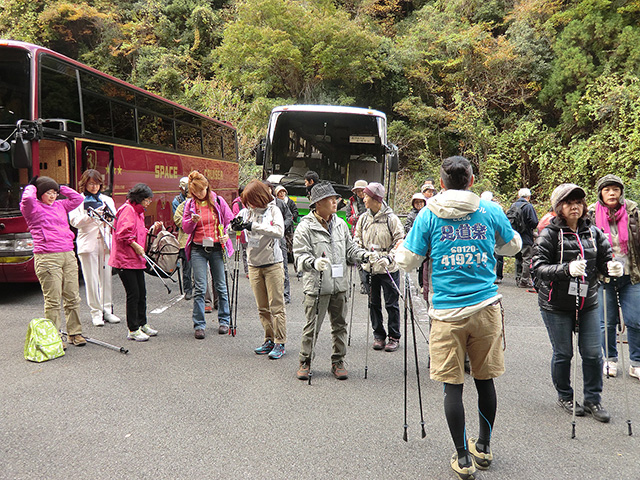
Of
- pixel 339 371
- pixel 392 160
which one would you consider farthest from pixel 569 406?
pixel 392 160

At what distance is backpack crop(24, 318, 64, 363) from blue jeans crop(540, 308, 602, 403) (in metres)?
4.91

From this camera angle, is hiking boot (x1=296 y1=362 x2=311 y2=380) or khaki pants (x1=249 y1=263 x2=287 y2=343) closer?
hiking boot (x1=296 y1=362 x2=311 y2=380)

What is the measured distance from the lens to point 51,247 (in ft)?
18.6

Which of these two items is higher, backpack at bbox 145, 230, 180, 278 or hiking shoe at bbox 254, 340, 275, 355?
backpack at bbox 145, 230, 180, 278

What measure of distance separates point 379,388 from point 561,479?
187 centimetres

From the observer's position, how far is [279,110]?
40.4ft

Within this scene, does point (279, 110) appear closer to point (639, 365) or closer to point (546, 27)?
point (639, 365)

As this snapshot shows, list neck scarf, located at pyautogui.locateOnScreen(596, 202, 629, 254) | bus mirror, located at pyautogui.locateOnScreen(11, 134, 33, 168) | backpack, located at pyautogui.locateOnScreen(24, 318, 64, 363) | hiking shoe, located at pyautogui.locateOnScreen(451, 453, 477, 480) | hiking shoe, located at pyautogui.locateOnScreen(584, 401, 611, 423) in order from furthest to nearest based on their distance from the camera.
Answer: bus mirror, located at pyautogui.locateOnScreen(11, 134, 33, 168)
backpack, located at pyautogui.locateOnScreen(24, 318, 64, 363)
neck scarf, located at pyautogui.locateOnScreen(596, 202, 629, 254)
hiking shoe, located at pyautogui.locateOnScreen(584, 401, 611, 423)
hiking shoe, located at pyautogui.locateOnScreen(451, 453, 477, 480)

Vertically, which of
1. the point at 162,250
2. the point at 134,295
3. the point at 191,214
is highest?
the point at 191,214

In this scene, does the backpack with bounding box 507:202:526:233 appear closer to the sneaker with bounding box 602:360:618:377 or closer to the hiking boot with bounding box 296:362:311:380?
the sneaker with bounding box 602:360:618:377

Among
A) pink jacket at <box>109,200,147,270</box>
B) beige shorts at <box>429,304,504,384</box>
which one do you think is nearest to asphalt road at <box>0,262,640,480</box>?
beige shorts at <box>429,304,504,384</box>

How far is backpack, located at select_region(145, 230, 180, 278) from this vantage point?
7.39 m

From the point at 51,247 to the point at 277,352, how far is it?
8.93 feet

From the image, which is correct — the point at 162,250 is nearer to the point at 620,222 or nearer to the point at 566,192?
the point at 566,192
